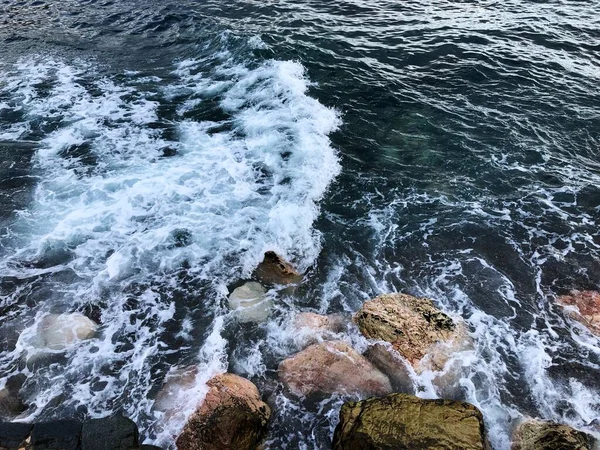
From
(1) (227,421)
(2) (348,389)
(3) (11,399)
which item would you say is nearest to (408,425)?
(2) (348,389)

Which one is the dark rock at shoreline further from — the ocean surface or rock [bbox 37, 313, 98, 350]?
rock [bbox 37, 313, 98, 350]

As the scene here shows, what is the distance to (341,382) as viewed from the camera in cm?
730

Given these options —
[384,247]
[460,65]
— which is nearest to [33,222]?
[384,247]

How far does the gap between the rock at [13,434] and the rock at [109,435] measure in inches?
34.4

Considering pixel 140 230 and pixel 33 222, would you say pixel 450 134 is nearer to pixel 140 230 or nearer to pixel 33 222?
pixel 140 230

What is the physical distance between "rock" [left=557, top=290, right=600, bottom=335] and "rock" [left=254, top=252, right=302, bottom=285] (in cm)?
577

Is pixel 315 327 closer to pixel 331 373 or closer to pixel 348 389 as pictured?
pixel 331 373

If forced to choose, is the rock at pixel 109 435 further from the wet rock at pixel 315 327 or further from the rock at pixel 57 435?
the wet rock at pixel 315 327

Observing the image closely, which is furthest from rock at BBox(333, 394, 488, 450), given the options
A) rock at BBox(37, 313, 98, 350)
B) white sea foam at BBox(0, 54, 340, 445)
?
rock at BBox(37, 313, 98, 350)

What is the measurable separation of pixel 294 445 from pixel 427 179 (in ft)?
27.5

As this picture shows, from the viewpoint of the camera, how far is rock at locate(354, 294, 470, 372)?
762cm

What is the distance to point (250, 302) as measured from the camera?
8.77 meters

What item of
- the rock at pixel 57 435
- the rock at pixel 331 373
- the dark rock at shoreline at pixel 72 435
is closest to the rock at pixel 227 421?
the dark rock at shoreline at pixel 72 435

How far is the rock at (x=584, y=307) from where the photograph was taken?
8.09 m
